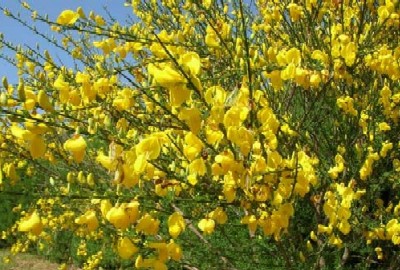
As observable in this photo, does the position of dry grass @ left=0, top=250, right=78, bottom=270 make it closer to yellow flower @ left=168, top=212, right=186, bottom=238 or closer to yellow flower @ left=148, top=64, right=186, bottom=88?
yellow flower @ left=168, top=212, right=186, bottom=238

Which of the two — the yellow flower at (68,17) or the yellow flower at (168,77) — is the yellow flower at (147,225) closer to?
the yellow flower at (168,77)

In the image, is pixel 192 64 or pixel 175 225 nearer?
pixel 192 64

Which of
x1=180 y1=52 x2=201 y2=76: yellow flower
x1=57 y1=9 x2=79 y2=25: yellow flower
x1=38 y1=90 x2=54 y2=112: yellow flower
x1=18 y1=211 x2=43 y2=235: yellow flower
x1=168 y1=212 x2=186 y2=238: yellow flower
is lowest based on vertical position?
x1=168 y1=212 x2=186 y2=238: yellow flower

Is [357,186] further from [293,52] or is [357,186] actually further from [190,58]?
[190,58]

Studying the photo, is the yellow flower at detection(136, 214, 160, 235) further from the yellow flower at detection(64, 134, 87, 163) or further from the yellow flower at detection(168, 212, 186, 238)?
the yellow flower at detection(64, 134, 87, 163)

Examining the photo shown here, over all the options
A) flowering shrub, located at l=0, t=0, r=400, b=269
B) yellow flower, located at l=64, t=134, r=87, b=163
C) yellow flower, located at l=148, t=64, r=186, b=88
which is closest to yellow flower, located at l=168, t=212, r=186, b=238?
flowering shrub, located at l=0, t=0, r=400, b=269

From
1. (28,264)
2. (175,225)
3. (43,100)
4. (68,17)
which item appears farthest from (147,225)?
(28,264)

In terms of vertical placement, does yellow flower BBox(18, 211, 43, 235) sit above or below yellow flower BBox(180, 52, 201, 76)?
below

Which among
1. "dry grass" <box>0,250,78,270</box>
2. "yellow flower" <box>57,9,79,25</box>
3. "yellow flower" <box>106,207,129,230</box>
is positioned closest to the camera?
"yellow flower" <box>106,207,129,230</box>

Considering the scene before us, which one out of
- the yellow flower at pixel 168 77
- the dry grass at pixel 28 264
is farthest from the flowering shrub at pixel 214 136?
the dry grass at pixel 28 264

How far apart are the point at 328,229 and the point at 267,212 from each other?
2.32 ft

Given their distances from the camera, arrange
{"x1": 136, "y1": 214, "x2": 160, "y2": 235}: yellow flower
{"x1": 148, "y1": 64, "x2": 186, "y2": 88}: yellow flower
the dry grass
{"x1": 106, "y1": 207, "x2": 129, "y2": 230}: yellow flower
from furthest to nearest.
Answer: the dry grass → {"x1": 136, "y1": 214, "x2": 160, "y2": 235}: yellow flower → {"x1": 106, "y1": 207, "x2": 129, "y2": 230}: yellow flower → {"x1": 148, "y1": 64, "x2": 186, "y2": 88}: yellow flower

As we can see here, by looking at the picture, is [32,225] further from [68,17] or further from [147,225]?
[68,17]

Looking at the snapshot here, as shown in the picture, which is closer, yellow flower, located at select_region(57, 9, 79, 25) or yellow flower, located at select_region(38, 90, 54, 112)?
yellow flower, located at select_region(38, 90, 54, 112)
